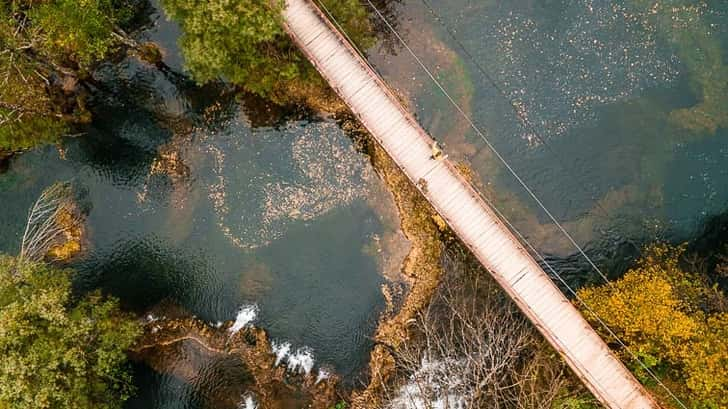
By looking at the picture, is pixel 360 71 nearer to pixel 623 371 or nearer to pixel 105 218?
pixel 105 218

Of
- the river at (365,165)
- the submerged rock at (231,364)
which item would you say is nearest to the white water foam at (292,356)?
the submerged rock at (231,364)

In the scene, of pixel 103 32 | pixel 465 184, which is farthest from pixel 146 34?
pixel 465 184

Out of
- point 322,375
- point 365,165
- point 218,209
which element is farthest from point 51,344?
point 365,165

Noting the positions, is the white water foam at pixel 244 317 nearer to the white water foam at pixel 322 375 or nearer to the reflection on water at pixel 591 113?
the white water foam at pixel 322 375

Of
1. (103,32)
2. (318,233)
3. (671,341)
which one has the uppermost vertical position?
(103,32)

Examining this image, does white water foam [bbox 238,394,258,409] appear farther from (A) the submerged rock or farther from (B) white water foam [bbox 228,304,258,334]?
(B) white water foam [bbox 228,304,258,334]
